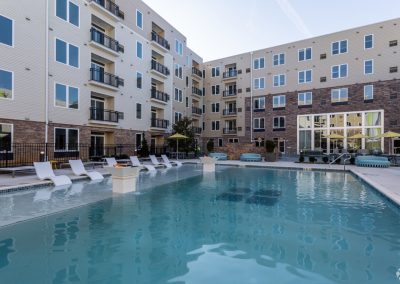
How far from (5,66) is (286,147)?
93.7 ft

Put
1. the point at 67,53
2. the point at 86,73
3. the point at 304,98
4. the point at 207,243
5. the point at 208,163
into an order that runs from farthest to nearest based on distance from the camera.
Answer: the point at 304,98 < the point at 86,73 < the point at 67,53 < the point at 208,163 < the point at 207,243

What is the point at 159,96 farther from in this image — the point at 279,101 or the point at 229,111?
the point at 279,101

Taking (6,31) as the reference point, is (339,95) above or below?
below

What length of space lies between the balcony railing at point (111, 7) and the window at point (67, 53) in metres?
4.57

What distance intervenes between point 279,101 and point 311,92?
13.0 ft

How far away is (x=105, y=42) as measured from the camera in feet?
70.1

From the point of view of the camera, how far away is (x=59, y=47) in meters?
17.5

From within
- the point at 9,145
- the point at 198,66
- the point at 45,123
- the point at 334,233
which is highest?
the point at 198,66

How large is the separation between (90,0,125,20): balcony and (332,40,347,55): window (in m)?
23.5

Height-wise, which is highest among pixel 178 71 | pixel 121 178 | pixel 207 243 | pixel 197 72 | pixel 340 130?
pixel 197 72

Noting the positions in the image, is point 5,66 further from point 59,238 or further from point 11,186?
point 59,238

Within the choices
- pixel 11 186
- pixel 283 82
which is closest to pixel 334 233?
pixel 11 186

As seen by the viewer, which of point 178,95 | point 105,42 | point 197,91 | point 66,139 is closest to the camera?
point 66,139

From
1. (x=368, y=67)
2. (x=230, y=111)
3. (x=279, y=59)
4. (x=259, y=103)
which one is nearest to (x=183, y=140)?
(x=230, y=111)
